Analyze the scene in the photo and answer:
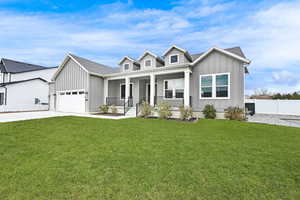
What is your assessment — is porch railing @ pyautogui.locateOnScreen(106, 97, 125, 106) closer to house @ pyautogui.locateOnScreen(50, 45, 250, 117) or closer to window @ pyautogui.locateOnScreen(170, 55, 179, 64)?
house @ pyautogui.locateOnScreen(50, 45, 250, 117)

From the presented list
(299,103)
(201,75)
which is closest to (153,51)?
(201,75)

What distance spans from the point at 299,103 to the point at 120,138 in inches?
741

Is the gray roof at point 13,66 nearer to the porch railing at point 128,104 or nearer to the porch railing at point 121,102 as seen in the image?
the porch railing at point 121,102

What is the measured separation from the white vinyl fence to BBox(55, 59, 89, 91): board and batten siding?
18946 mm

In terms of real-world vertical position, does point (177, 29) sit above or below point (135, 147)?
above

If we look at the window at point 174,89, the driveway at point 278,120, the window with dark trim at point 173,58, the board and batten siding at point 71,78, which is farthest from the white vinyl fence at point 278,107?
the board and batten siding at point 71,78

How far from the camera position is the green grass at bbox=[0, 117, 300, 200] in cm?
227

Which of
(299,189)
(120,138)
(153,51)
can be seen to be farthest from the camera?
(153,51)

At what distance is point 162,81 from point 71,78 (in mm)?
9410

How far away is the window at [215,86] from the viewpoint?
10.2 meters

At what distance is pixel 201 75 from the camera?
1104cm

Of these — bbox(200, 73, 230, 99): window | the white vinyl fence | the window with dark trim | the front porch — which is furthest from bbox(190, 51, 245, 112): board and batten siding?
the white vinyl fence

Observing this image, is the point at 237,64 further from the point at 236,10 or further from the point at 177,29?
the point at 177,29

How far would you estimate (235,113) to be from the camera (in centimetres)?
945
